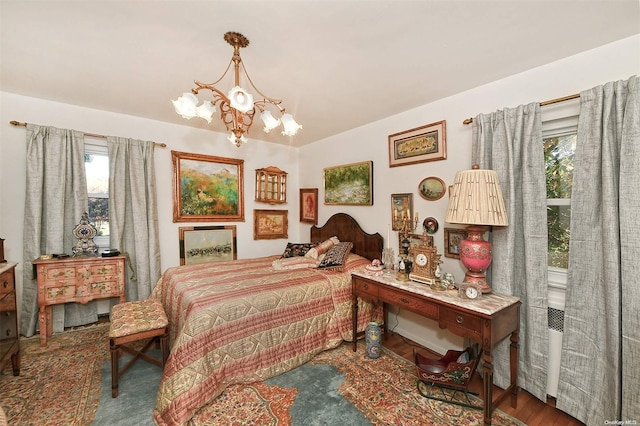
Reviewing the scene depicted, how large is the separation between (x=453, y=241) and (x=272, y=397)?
2014mm

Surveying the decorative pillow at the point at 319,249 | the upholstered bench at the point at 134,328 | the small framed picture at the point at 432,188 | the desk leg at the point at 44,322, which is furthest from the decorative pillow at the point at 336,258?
the desk leg at the point at 44,322

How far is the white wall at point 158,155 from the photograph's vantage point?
2.67 meters

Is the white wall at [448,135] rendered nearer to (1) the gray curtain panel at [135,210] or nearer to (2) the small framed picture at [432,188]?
(2) the small framed picture at [432,188]

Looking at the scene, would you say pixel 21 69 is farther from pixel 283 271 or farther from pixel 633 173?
pixel 633 173

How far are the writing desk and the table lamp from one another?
22 centimetres

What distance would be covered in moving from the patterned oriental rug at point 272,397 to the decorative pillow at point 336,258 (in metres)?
0.86

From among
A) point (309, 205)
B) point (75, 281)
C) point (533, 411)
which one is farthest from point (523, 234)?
point (75, 281)

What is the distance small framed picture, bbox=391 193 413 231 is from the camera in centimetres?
280

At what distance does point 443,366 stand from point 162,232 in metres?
3.51

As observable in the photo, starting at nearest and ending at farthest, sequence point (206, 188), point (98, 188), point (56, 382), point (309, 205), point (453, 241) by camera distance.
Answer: point (56, 382), point (453, 241), point (98, 188), point (206, 188), point (309, 205)

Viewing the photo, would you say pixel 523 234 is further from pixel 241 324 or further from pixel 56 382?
pixel 56 382

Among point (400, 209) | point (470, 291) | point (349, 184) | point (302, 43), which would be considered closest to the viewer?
point (302, 43)

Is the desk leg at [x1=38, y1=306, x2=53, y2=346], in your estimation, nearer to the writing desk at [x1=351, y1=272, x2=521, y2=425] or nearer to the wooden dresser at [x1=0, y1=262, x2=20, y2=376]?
the wooden dresser at [x1=0, y1=262, x2=20, y2=376]

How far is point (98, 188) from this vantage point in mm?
3115
